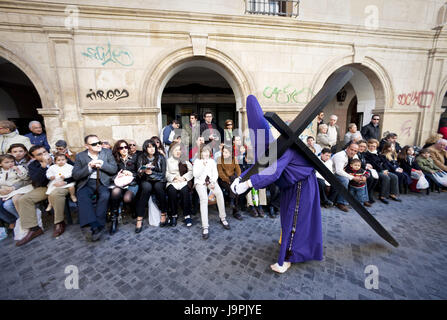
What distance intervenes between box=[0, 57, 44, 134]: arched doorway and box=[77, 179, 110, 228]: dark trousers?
829 cm

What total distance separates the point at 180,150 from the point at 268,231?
232cm

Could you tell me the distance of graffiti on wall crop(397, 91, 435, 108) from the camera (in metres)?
6.03

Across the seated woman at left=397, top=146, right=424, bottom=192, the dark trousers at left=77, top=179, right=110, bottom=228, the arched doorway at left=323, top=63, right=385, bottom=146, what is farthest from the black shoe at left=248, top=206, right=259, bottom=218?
the arched doorway at left=323, top=63, right=385, bottom=146

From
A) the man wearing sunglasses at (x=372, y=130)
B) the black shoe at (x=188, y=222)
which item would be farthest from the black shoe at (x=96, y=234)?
the man wearing sunglasses at (x=372, y=130)

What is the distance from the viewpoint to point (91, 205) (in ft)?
9.64

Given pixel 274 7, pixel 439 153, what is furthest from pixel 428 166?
pixel 274 7

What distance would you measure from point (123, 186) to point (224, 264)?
2.30 metres

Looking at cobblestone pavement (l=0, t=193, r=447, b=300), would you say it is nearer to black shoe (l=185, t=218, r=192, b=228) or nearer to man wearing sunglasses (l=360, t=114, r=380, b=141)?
black shoe (l=185, t=218, r=192, b=228)

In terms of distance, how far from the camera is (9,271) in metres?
2.25

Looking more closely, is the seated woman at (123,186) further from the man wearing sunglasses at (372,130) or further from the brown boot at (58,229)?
the man wearing sunglasses at (372,130)

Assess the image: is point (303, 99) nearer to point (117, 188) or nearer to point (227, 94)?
point (227, 94)

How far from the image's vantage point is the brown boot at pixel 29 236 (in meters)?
2.77

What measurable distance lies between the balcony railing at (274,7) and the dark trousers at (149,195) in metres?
5.28
